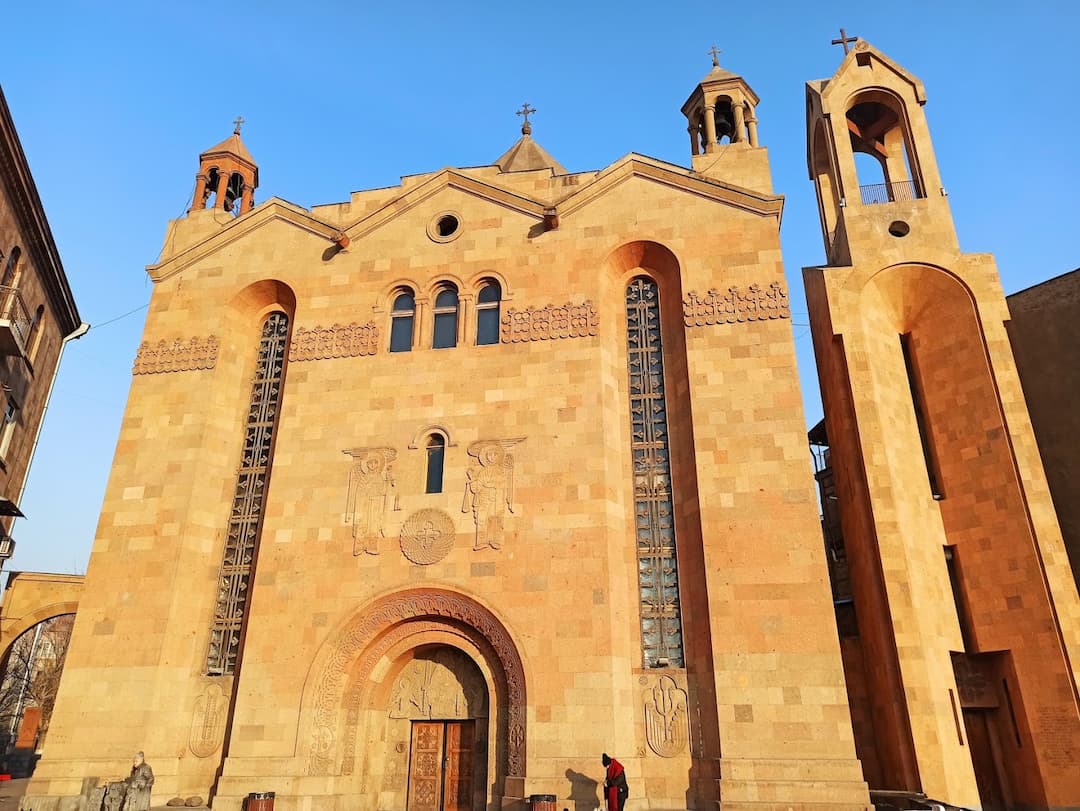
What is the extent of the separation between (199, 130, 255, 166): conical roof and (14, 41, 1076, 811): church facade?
3.56 metres

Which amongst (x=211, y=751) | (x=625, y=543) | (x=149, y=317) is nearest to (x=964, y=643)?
(x=625, y=543)

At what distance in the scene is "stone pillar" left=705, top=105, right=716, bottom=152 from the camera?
57.6ft

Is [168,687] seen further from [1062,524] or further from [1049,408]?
[1049,408]

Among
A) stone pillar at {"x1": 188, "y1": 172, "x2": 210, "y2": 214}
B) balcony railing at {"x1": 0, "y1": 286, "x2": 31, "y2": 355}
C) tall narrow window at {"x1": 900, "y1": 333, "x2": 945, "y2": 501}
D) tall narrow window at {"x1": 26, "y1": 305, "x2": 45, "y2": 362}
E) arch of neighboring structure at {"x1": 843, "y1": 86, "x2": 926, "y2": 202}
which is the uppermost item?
arch of neighboring structure at {"x1": 843, "y1": 86, "x2": 926, "y2": 202}

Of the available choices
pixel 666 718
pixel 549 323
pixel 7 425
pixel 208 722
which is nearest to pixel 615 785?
pixel 666 718

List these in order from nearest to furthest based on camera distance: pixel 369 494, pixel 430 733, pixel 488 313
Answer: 1. pixel 430 733
2. pixel 369 494
3. pixel 488 313

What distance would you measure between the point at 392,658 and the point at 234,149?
45.4ft

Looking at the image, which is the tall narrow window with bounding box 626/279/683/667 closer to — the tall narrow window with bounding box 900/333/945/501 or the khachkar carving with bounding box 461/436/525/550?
the khachkar carving with bounding box 461/436/525/550

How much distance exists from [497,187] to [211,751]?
41.5ft

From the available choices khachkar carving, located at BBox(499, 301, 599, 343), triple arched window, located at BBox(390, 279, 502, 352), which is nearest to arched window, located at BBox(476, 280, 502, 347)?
triple arched window, located at BBox(390, 279, 502, 352)

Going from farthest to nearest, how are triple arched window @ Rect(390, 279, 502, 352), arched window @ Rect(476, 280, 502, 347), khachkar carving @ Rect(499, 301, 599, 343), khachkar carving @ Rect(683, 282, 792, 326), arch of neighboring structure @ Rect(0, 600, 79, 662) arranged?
arch of neighboring structure @ Rect(0, 600, 79, 662)
triple arched window @ Rect(390, 279, 502, 352)
arched window @ Rect(476, 280, 502, 347)
khachkar carving @ Rect(499, 301, 599, 343)
khachkar carving @ Rect(683, 282, 792, 326)

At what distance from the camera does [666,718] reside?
12.8m

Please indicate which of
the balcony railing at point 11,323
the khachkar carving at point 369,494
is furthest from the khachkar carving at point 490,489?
the balcony railing at point 11,323

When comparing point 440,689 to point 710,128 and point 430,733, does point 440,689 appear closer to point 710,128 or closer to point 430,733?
Answer: point 430,733
